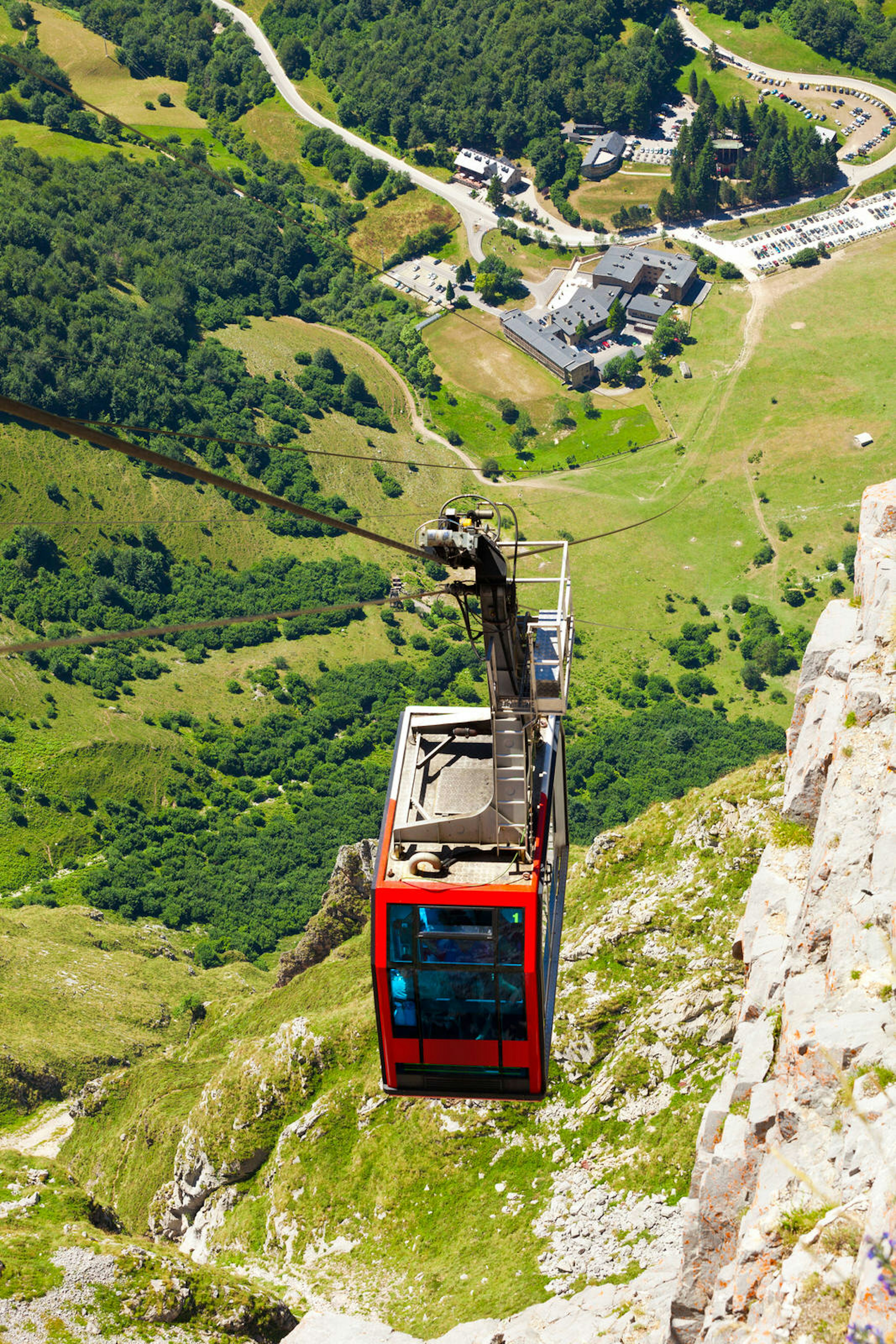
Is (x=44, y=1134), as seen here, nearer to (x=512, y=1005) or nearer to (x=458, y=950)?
(x=512, y=1005)

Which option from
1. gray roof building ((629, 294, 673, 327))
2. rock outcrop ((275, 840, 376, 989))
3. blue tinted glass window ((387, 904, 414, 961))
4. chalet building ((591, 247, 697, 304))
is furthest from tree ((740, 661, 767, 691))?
blue tinted glass window ((387, 904, 414, 961))

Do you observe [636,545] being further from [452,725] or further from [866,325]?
[452,725]

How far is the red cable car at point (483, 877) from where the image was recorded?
33.1 metres

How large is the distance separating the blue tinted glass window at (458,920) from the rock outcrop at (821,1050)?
834 centimetres

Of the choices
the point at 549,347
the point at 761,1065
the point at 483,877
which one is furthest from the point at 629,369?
the point at 483,877

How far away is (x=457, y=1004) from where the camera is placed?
1346 inches

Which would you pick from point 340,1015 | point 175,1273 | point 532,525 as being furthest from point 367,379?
point 175,1273

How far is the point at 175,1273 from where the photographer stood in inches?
1908

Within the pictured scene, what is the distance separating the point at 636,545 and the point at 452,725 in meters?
124

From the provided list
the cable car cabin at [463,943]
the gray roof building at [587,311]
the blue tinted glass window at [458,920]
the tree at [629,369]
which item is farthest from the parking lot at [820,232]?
the blue tinted glass window at [458,920]

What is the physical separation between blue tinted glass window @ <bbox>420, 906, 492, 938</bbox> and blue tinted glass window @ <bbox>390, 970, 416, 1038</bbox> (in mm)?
1621

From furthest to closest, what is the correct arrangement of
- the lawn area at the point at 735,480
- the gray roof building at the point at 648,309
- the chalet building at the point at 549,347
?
the gray roof building at the point at 648,309, the chalet building at the point at 549,347, the lawn area at the point at 735,480

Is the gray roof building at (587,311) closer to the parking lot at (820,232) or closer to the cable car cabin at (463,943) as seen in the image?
the parking lot at (820,232)

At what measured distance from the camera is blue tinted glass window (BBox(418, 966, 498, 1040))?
33844mm
